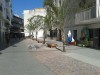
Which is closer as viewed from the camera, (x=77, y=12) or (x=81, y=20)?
(x=81, y=20)

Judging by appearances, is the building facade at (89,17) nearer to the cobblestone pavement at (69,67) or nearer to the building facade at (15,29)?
the cobblestone pavement at (69,67)

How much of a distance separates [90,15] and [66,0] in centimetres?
394

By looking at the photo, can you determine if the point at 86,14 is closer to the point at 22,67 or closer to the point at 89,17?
the point at 89,17

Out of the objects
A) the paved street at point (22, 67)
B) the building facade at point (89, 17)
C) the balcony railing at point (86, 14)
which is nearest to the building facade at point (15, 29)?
the building facade at point (89, 17)

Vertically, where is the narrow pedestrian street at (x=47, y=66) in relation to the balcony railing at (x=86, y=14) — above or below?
below

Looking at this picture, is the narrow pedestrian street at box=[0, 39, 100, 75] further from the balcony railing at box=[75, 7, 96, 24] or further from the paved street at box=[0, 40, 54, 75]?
the balcony railing at box=[75, 7, 96, 24]

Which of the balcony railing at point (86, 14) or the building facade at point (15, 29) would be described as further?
the building facade at point (15, 29)

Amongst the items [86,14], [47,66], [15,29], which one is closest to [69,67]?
[47,66]

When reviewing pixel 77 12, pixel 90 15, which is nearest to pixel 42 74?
pixel 90 15

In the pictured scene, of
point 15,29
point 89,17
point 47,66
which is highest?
point 15,29

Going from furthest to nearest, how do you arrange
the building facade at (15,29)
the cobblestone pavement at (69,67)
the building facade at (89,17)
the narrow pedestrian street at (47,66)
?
the building facade at (15,29)
the building facade at (89,17)
the narrow pedestrian street at (47,66)
the cobblestone pavement at (69,67)

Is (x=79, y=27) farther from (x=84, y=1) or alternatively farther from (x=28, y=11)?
(x=28, y=11)

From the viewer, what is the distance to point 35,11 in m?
127

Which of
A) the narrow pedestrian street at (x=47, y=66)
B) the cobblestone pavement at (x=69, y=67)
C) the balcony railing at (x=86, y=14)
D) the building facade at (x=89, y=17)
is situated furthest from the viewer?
the balcony railing at (x=86, y=14)
